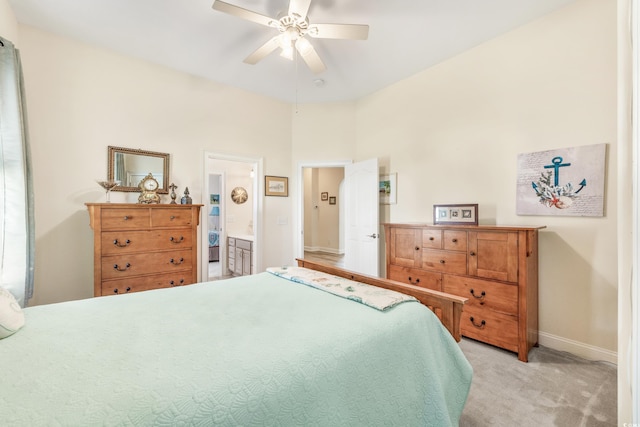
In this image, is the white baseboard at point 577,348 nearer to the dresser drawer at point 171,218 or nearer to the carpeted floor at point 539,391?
the carpeted floor at point 539,391

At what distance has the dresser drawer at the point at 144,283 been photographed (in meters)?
2.62

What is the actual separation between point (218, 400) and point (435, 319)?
3.72 ft

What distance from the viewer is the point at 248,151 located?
4281 mm

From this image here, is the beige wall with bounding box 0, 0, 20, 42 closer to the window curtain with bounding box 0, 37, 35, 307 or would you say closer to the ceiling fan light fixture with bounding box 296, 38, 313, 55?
the window curtain with bounding box 0, 37, 35, 307

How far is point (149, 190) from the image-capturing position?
10.6ft

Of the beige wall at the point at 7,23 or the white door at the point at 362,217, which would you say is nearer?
the beige wall at the point at 7,23

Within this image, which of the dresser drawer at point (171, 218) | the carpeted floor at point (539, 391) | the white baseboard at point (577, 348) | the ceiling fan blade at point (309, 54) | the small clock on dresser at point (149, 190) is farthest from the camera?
the small clock on dresser at point (149, 190)

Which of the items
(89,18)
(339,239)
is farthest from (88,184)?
(339,239)

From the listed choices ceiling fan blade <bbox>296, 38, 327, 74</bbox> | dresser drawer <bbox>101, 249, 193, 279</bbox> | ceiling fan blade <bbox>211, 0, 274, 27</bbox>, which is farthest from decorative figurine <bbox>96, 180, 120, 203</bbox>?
ceiling fan blade <bbox>296, 38, 327, 74</bbox>

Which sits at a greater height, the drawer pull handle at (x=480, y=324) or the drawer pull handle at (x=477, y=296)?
the drawer pull handle at (x=477, y=296)

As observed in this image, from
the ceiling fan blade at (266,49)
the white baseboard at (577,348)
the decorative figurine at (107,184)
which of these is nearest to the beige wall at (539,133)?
the white baseboard at (577,348)

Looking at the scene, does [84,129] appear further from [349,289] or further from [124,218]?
[349,289]

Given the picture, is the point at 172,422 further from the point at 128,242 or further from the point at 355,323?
the point at 128,242

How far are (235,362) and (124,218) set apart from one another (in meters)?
2.41
